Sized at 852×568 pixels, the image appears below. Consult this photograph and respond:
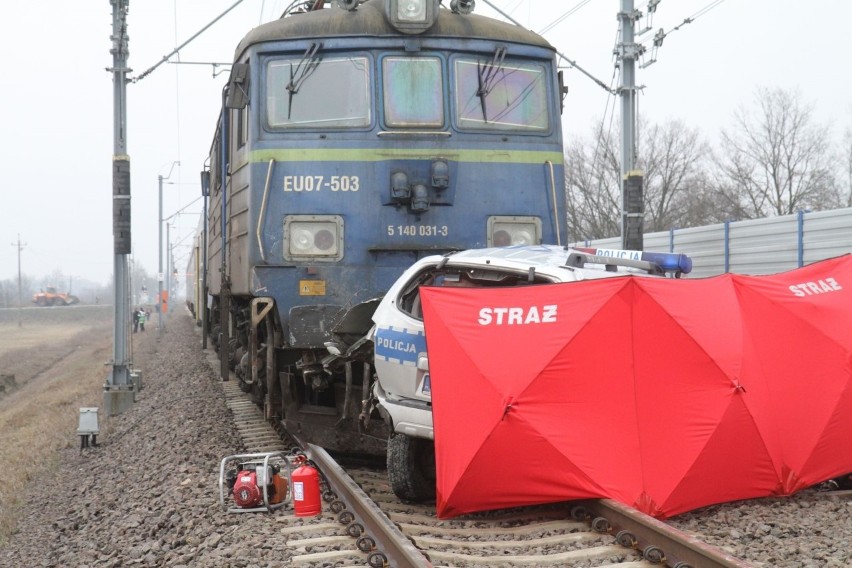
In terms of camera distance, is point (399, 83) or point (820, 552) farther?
point (399, 83)

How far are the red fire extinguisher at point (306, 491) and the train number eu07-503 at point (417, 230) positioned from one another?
9.87ft

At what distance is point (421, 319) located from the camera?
22.7 ft

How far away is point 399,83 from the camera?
9.20 m

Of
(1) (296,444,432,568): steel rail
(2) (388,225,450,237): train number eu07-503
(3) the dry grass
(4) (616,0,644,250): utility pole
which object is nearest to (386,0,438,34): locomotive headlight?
(2) (388,225,450,237): train number eu07-503

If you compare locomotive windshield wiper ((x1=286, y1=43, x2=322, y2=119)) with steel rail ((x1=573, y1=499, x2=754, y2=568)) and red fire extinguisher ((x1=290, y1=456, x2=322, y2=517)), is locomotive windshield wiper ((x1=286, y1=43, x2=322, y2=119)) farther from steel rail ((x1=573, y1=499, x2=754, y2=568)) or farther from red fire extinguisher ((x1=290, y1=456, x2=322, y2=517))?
steel rail ((x1=573, y1=499, x2=754, y2=568))

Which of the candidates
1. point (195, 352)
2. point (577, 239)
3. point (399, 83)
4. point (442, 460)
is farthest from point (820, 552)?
point (577, 239)

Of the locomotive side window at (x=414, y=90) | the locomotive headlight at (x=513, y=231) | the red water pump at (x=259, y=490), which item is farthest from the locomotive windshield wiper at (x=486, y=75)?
the red water pump at (x=259, y=490)

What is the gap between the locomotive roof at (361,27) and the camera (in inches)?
359

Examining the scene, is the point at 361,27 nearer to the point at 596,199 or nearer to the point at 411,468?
the point at 411,468

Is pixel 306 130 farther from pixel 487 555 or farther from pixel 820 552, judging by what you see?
pixel 820 552

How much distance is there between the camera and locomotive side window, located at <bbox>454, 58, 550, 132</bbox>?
366 inches

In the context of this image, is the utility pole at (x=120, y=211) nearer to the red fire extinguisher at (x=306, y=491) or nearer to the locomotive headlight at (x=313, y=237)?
the locomotive headlight at (x=313, y=237)

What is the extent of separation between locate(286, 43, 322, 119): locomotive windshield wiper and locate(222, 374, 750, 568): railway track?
12.1 ft

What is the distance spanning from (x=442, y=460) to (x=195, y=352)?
19555 millimetres
